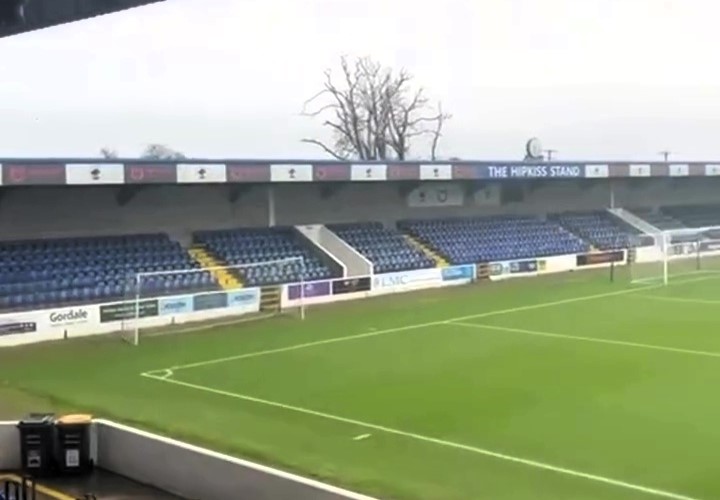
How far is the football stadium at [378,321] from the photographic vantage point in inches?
562

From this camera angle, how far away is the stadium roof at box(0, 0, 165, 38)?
9.44 metres

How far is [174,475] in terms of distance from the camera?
12.3m

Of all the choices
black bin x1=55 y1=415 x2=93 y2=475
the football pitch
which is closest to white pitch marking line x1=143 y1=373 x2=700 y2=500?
the football pitch

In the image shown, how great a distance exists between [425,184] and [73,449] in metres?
29.9

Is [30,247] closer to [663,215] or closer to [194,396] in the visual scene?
[194,396]

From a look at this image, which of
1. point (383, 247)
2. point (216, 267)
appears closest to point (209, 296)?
point (216, 267)

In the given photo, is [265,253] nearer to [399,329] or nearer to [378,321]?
[378,321]

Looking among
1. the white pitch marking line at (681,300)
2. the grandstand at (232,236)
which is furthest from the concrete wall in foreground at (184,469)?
the white pitch marking line at (681,300)

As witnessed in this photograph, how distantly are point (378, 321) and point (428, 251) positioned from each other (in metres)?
11.7

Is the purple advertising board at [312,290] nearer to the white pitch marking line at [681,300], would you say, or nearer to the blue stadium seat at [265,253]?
the blue stadium seat at [265,253]

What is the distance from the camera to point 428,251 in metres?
39.3

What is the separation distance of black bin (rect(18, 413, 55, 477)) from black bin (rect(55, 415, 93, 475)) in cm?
9

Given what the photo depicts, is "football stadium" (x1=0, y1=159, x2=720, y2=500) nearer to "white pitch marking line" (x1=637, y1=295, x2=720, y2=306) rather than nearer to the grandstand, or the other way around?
the grandstand

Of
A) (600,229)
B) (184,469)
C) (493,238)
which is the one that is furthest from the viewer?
(600,229)
